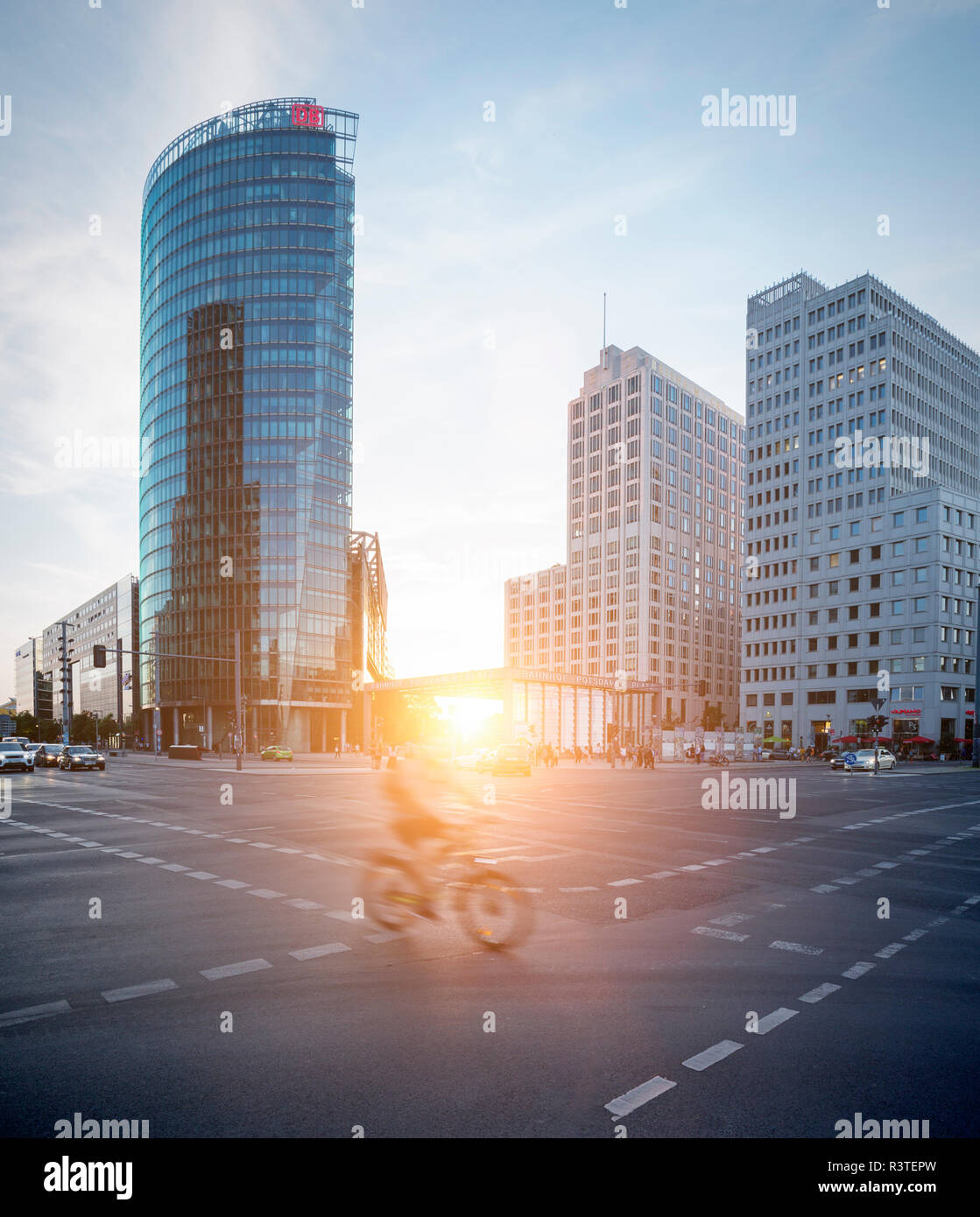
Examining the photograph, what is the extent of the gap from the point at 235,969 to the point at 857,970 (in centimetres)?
559

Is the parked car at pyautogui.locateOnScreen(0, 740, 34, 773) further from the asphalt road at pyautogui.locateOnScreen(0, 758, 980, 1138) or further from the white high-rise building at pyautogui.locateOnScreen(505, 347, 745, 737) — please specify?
the white high-rise building at pyautogui.locateOnScreen(505, 347, 745, 737)

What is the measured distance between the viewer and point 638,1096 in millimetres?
4223

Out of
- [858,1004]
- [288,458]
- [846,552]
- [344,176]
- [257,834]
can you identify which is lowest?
[257,834]

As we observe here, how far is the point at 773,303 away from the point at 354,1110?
390 ft

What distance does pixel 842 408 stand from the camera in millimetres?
93750

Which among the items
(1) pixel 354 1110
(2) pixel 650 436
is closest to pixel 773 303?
(2) pixel 650 436

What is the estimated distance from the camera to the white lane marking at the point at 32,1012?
541 centimetres

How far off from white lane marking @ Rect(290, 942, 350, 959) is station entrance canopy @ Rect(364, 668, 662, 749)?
54.4m

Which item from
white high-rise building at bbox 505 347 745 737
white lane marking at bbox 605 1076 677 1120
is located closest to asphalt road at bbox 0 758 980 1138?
white lane marking at bbox 605 1076 677 1120

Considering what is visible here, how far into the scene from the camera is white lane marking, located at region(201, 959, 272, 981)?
250 inches

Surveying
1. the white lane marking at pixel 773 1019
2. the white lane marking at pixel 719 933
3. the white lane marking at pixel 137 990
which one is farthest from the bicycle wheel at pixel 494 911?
the white lane marking at pixel 137 990

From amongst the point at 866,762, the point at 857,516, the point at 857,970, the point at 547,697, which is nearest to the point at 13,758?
the point at 547,697

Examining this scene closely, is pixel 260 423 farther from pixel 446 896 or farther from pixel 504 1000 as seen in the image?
pixel 504 1000
